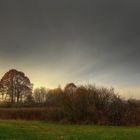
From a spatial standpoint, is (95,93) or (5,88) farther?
(5,88)

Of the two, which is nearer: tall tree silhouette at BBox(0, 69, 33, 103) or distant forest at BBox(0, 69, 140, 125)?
distant forest at BBox(0, 69, 140, 125)

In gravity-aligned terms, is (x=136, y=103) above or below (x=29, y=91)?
below

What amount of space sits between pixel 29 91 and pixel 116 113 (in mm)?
45462

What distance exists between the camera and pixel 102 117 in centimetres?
4969

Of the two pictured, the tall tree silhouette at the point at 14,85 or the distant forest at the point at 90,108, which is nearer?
the distant forest at the point at 90,108

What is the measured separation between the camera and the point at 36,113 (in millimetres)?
57438

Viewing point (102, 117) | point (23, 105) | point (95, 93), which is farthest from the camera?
point (23, 105)

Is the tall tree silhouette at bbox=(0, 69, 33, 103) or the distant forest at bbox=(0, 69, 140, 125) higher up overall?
the tall tree silhouette at bbox=(0, 69, 33, 103)

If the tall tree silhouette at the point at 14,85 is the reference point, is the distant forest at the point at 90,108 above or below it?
below

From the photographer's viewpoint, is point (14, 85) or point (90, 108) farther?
point (14, 85)

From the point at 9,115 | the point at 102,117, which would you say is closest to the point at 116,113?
the point at 102,117

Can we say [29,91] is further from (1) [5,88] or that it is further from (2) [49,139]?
(2) [49,139]

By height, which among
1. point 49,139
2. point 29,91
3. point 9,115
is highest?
point 29,91

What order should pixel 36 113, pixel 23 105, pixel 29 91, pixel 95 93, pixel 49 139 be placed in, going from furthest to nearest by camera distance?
pixel 29 91, pixel 23 105, pixel 36 113, pixel 95 93, pixel 49 139
